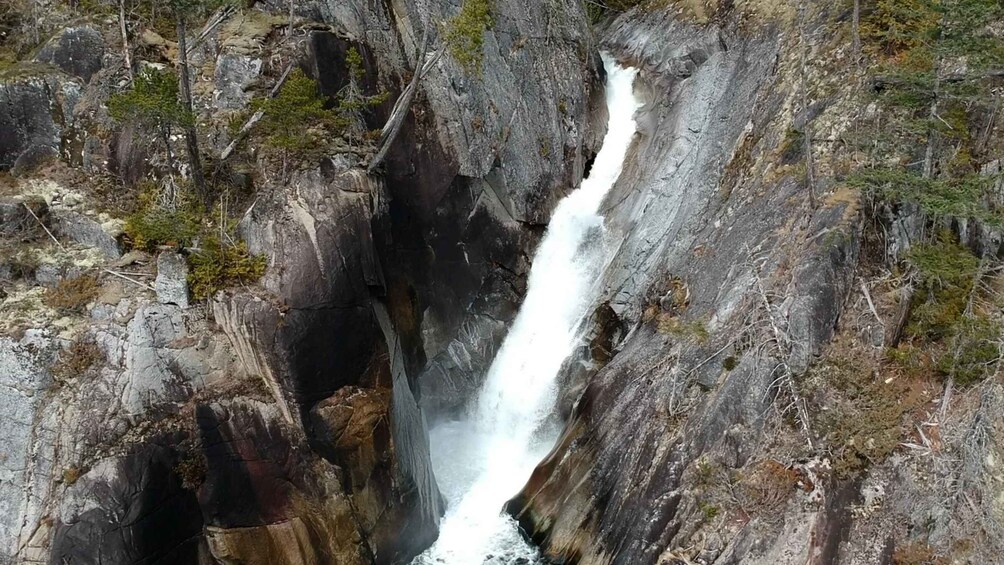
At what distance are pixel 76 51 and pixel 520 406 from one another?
17.0 metres

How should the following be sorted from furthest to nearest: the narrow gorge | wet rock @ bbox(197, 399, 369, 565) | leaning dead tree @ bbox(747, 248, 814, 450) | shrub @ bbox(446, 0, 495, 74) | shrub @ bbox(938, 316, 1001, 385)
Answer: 1. shrub @ bbox(446, 0, 495, 74)
2. wet rock @ bbox(197, 399, 369, 565)
3. leaning dead tree @ bbox(747, 248, 814, 450)
4. the narrow gorge
5. shrub @ bbox(938, 316, 1001, 385)

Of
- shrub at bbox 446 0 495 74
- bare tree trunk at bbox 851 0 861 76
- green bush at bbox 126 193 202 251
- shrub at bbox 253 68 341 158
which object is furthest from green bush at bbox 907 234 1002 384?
green bush at bbox 126 193 202 251

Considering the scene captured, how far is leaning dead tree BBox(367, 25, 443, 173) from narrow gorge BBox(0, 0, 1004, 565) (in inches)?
4.4

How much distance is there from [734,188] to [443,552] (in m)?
14.4

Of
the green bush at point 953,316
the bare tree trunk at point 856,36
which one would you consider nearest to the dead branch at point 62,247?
the green bush at point 953,316

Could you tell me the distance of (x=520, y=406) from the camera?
20969 mm

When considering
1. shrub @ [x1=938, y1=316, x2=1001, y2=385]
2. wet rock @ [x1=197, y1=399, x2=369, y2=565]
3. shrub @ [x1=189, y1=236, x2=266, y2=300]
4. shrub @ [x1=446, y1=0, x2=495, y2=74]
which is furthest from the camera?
shrub @ [x1=446, y1=0, x2=495, y2=74]

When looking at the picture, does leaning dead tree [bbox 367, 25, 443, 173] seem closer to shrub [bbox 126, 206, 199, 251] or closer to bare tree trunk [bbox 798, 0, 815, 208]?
shrub [bbox 126, 206, 199, 251]

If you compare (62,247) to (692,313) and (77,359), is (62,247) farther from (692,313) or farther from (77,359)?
(692,313)

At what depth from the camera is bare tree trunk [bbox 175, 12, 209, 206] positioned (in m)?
14.5

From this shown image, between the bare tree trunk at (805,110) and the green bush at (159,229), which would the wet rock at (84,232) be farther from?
the bare tree trunk at (805,110)

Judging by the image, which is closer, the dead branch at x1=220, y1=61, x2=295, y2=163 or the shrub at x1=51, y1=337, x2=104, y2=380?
the shrub at x1=51, y1=337, x2=104, y2=380

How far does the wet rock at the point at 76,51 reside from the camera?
16.0 m

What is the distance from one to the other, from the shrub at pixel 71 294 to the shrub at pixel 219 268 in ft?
7.00
